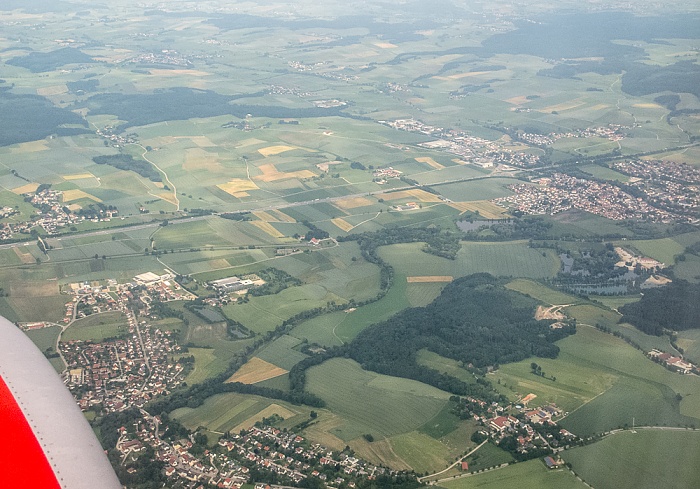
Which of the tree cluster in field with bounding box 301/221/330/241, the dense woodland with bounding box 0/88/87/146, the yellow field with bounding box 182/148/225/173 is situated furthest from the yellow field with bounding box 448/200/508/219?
the dense woodland with bounding box 0/88/87/146

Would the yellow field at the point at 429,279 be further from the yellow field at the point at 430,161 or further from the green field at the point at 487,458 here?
the yellow field at the point at 430,161

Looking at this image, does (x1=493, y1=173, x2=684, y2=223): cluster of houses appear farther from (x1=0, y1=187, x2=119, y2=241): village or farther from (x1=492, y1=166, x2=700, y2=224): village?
(x1=0, y1=187, x2=119, y2=241): village

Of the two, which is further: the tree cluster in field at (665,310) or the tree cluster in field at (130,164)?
the tree cluster in field at (130,164)

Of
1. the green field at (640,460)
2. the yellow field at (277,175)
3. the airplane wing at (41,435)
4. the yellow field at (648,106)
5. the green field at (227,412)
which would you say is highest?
the airplane wing at (41,435)

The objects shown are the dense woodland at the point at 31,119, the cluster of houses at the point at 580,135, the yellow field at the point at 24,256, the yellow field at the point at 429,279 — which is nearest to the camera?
the yellow field at the point at 429,279

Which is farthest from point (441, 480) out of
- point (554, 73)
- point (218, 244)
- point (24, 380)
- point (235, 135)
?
point (554, 73)

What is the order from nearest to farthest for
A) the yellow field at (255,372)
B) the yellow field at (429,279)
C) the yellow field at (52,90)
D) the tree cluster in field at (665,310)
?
the yellow field at (255,372) < the tree cluster in field at (665,310) < the yellow field at (429,279) < the yellow field at (52,90)

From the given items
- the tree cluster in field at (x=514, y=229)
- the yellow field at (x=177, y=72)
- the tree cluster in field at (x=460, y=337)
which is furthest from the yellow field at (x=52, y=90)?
the tree cluster in field at (x=460, y=337)

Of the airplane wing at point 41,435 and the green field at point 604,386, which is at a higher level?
the airplane wing at point 41,435
